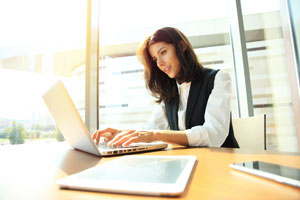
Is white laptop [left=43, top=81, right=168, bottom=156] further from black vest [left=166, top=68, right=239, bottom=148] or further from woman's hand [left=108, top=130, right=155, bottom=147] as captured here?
black vest [left=166, top=68, right=239, bottom=148]

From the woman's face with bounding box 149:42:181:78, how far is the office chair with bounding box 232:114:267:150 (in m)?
0.53

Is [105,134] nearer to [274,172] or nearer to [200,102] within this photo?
[200,102]

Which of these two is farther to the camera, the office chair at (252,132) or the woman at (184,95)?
the office chair at (252,132)

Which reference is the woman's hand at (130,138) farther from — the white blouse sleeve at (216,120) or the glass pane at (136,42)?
the glass pane at (136,42)

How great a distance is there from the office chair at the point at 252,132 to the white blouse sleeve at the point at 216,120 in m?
0.28

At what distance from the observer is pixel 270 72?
5.70 ft

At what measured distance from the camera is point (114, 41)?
188cm

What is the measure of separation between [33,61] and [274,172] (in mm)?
1306

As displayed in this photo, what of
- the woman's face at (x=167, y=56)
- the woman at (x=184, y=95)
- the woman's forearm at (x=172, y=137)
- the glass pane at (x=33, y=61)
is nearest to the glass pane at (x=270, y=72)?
the woman at (x=184, y=95)

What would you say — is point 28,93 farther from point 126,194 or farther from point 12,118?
point 126,194

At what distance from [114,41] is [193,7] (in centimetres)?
92

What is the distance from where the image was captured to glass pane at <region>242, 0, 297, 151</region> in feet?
5.26

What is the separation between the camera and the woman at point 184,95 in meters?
0.84

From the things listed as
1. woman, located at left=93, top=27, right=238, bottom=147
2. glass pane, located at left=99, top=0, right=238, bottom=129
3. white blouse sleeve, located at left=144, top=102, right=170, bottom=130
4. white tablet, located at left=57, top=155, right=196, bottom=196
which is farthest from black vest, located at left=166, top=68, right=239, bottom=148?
white tablet, located at left=57, top=155, right=196, bottom=196
